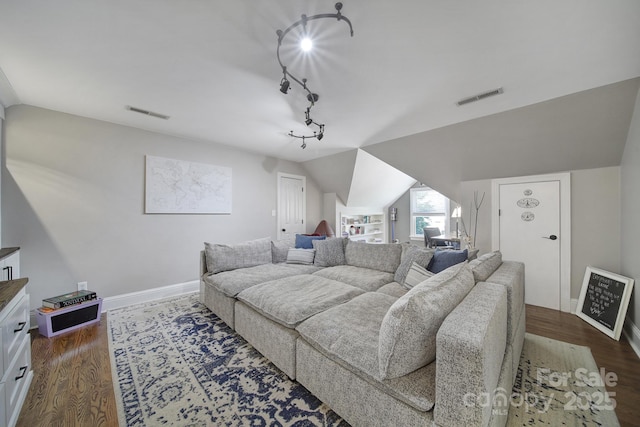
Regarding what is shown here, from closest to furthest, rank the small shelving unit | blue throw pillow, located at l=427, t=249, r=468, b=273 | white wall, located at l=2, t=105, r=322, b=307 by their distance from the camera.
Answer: blue throw pillow, located at l=427, t=249, r=468, b=273 → white wall, located at l=2, t=105, r=322, b=307 → the small shelving unit

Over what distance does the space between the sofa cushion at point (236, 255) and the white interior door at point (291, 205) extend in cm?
147

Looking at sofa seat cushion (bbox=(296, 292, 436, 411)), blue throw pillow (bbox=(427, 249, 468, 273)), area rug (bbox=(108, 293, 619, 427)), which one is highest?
blue throw pillow (bbox=(427, 249, 468, 273))

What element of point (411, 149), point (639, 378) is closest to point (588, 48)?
point (411, 149)

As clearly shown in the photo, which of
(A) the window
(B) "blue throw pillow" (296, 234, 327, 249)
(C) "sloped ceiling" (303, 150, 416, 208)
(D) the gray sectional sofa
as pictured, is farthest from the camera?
(A) the window

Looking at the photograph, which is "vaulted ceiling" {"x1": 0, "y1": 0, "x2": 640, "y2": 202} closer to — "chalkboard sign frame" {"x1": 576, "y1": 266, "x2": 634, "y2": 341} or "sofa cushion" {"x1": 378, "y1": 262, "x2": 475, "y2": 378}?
"chalkboard sign frame" {"x1": 576, "y1": 266, "x2": 634, "y2": 341}

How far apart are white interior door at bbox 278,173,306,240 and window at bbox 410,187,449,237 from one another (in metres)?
3.20

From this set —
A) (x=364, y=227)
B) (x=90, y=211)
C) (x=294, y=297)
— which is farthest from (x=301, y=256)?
(x=364, y=227)

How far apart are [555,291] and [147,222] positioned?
18.3 feet

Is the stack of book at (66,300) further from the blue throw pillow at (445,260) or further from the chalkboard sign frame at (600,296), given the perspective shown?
the chalkboard sign frame at (600,296)

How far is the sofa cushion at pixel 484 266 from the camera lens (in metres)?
1.70

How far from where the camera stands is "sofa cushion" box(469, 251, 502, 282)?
5.56ft

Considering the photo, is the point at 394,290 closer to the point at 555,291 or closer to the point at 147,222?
the point at 555,291

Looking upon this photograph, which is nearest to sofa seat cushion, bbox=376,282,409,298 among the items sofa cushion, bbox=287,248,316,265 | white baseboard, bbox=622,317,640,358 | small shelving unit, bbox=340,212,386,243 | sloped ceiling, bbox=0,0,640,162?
sofa cushion, bbox=287,248,316,265

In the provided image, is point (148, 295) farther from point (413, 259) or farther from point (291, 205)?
point (413, 259)
